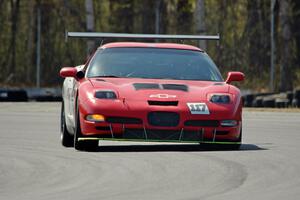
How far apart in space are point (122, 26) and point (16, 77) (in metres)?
8.92

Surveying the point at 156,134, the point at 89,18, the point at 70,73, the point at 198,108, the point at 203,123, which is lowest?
the point at 89,18

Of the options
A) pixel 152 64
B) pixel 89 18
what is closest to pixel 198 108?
pixel 152 64

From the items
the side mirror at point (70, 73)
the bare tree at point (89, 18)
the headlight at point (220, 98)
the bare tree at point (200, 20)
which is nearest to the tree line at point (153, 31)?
the bare tree at point (89, 18)

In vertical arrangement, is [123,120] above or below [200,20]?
above

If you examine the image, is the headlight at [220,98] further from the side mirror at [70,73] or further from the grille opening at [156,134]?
the side mirror at [70,73]

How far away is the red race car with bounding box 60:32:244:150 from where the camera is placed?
14.1 meters

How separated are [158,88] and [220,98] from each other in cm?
76

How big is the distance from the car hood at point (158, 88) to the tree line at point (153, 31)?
98.9 feet

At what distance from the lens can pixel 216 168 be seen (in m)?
11.9

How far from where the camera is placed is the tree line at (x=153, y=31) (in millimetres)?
48594

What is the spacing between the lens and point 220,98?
47.4 ft

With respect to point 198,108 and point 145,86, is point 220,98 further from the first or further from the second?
point 145,86

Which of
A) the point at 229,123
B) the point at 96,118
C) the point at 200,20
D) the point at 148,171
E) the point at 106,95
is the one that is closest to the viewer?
the point at 148,171

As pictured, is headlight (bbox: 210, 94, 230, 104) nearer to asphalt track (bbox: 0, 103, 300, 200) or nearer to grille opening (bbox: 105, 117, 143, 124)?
asphalt track (bbox: 0, 103, 300, 200)
